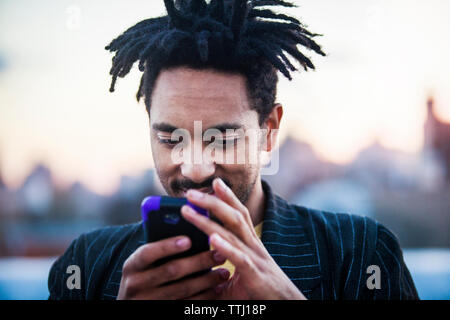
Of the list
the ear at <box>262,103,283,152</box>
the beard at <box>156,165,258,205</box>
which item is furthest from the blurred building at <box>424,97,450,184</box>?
the beard at <box>156,165,258,205</box>

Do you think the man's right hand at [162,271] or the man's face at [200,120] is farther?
the man's face at [200,120]

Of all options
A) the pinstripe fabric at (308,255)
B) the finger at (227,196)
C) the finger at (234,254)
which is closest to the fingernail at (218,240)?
the finger at (234,254)

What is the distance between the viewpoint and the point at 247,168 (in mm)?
1534

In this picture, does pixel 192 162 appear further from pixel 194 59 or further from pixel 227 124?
pixel 194 59

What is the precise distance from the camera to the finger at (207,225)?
1.04 meters

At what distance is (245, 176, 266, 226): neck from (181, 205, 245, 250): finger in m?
0.61

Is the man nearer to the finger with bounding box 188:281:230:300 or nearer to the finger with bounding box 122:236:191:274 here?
the finger with bounding box 188:281:230:300

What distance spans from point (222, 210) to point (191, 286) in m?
0.28

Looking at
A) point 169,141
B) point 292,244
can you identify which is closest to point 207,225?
point 169,141

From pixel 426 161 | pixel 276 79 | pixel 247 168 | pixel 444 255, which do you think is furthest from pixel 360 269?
pixel 426 161

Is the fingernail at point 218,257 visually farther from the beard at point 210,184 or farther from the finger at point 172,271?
the beard at point 210,184

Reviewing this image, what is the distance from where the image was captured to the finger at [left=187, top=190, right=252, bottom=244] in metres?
1.04

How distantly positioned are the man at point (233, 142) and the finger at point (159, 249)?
209 millimetres
